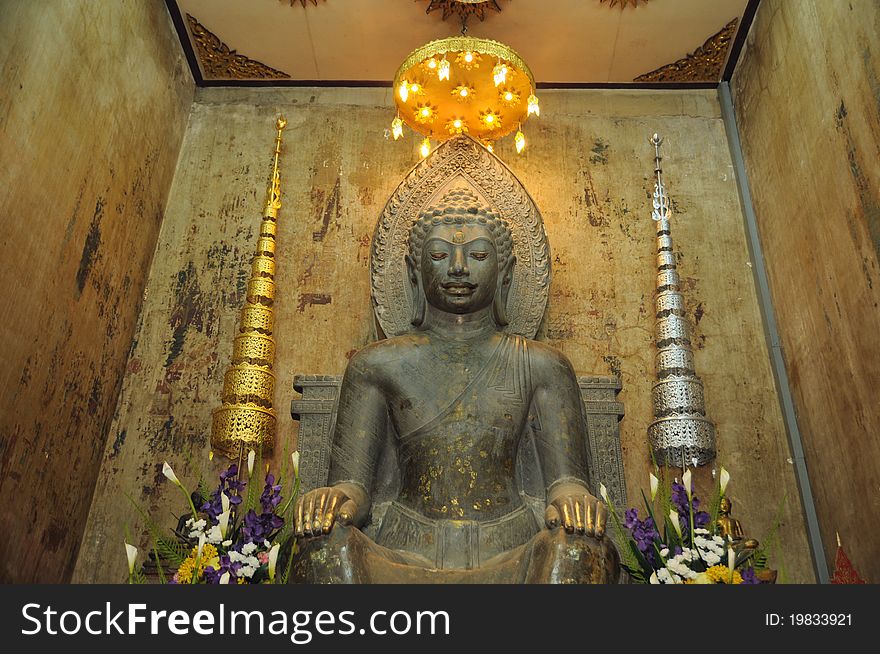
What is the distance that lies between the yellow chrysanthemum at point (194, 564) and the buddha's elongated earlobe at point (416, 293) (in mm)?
1729

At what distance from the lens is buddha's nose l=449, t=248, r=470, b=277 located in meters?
4.27

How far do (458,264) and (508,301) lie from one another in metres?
0.53

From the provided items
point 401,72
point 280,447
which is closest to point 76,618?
point 280,447

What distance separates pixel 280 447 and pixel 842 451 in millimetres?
3001

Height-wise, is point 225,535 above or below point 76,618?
above

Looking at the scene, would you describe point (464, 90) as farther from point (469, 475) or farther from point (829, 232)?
point (469, 475)

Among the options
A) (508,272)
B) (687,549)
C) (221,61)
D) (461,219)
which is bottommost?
(687,549)

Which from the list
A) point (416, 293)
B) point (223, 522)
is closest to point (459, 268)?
point (416, 293)

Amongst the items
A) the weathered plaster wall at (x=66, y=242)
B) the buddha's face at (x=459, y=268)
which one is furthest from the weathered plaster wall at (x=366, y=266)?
the buddha's face at (x=459, y=268)

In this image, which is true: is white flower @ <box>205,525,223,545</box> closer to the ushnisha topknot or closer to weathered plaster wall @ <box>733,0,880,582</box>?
the ushnisha topknot

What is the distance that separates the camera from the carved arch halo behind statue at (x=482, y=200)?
470 centimetres

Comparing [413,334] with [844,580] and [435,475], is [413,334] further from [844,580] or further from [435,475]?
[844,580]

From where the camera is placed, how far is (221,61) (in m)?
6.31

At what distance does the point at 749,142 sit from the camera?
5949mm
